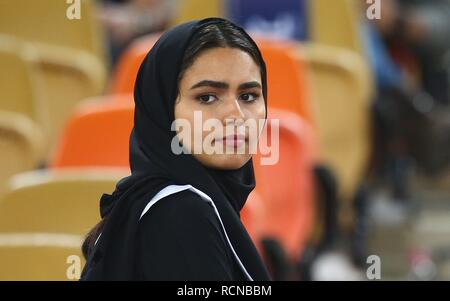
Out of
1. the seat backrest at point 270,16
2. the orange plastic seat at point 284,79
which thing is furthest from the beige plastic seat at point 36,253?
the seat backrest at point 270,16

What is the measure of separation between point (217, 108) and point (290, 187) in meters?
1.54

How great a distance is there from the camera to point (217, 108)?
0.82 meters

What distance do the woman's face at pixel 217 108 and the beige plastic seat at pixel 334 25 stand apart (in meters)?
2.49

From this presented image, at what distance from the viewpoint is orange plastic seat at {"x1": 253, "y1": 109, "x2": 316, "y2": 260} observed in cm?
220

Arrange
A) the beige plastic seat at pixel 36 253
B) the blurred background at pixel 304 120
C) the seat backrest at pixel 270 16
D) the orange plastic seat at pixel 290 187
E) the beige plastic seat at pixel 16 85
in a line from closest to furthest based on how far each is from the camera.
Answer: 1. the beige plastic seat at pixel 36 253
2. the blurred background at pixel 304 120
3. the orange plastic seat at pixel 290 187
4. the beige plastic seat at pixel 16 85
5. the seat backrest at pixel 270 16

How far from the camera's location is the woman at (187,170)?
80 cm

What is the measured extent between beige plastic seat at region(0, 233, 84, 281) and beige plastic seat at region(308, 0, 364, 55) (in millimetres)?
1822

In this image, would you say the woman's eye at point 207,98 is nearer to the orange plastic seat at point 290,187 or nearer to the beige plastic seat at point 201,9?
the orange plastic seat at point 290,187

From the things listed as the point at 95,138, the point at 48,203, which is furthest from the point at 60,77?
the point at 48,203

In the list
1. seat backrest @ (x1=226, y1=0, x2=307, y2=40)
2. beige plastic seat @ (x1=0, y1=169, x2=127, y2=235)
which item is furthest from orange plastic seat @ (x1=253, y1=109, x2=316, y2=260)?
seat backrest @ (x1=226, y1=0, x2=307, y2=40)

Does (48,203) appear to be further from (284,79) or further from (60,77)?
(60,77)

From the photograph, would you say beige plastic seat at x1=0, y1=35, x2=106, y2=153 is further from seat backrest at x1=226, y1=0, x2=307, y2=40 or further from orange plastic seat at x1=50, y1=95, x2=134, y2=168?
orange plastic seat at x1=50, y1=95, x2=134, y2=168

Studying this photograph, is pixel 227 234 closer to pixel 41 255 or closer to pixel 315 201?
pixel 41 255

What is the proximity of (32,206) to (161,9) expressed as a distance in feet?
6.51
